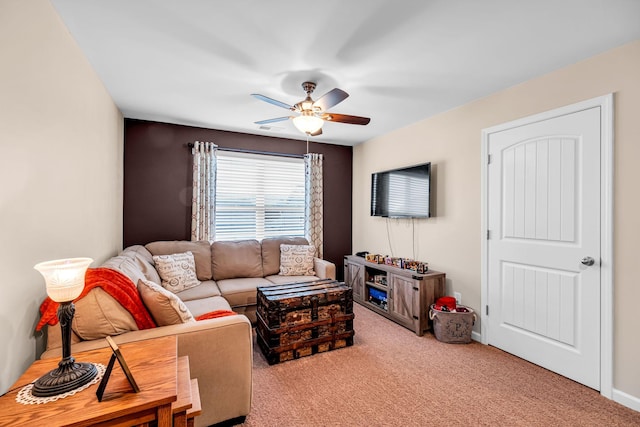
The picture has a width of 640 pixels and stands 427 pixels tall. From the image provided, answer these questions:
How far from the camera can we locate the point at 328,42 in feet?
6.72

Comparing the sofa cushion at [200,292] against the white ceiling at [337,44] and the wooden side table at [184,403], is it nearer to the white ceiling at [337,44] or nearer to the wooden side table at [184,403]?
the wooden side table at [184,403]

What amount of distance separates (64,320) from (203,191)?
299 centimetres

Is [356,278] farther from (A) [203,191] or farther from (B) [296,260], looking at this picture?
(A) [203,191]

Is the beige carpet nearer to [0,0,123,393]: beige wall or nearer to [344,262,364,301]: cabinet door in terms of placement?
[344,262,364,301]: cabinet door

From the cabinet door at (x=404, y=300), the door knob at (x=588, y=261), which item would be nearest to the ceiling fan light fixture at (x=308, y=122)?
the cabinet door at (x=404, y=300)

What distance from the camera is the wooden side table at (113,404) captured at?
991 millimetres

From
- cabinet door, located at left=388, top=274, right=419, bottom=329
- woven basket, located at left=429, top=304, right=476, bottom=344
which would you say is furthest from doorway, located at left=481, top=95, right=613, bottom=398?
cabinet door, located at left=388, top=274, right=419, bottom=329

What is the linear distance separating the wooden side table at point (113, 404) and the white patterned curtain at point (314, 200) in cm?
356

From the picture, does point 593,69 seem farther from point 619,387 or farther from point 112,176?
point 112,176

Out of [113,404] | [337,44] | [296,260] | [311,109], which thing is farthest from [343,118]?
[113,404]

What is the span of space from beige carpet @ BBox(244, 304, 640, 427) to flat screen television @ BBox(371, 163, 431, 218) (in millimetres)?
1641

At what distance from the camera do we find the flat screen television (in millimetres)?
3590

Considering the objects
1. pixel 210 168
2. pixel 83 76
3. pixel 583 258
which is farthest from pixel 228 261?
pixel 583 258

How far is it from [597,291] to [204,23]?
3.39 m
